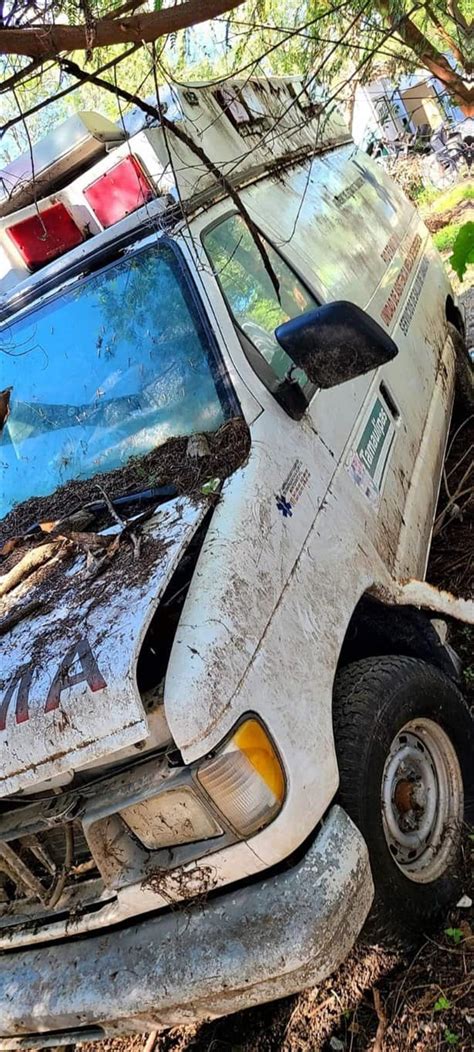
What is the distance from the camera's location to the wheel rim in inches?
104

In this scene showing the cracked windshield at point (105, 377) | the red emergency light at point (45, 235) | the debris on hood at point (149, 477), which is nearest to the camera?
the debris on hood at point (149, 477)

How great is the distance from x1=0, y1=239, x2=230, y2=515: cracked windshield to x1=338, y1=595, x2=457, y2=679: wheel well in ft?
3.00

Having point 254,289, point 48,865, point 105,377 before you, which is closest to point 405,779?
point 48,865

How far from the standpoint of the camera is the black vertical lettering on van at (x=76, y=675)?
205 cm

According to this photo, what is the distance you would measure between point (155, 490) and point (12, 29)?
1.37m

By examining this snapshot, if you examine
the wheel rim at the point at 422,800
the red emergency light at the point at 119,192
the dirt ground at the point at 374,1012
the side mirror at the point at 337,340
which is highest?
the red emergency light at the point at 119,192

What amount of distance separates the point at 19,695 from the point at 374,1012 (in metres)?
1.54

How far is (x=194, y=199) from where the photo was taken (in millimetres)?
3316

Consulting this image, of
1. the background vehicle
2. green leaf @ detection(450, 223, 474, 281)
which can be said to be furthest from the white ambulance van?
the background vehicle

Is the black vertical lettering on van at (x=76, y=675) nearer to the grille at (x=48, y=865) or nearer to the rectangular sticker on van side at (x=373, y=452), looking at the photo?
the grille at (x=48, y=865)

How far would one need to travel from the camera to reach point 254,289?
10.7ft

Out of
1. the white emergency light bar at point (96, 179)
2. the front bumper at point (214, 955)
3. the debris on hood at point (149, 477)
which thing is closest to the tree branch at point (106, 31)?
the white emergency light bar at point (96, 179)

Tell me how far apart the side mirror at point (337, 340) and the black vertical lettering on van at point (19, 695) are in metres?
1.28

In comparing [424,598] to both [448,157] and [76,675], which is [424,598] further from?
[448,157]
